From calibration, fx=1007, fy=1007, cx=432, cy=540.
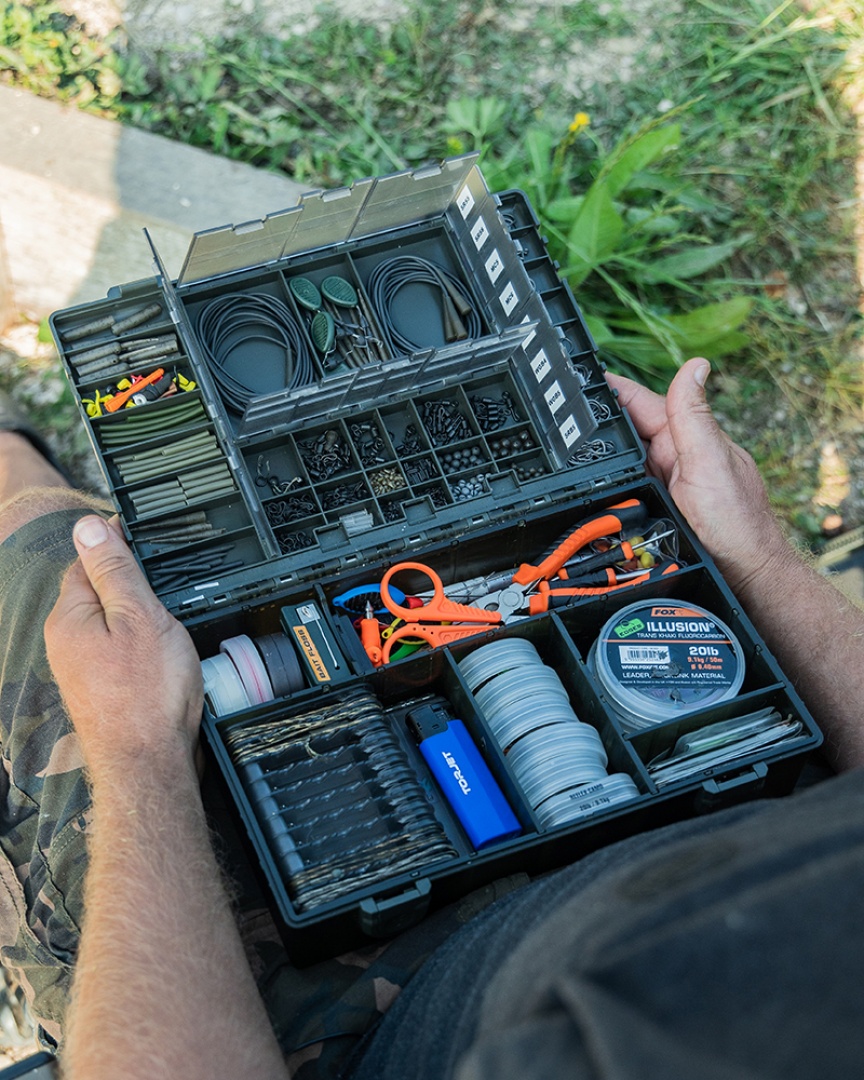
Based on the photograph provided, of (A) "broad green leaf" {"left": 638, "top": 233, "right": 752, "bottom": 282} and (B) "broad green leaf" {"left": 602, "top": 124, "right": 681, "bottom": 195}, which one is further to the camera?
(A) "broad green leaf" {"left": 638, "top": 233, "right": 752, "bottom": 282}

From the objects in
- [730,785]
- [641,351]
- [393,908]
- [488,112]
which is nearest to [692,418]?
[730,785]

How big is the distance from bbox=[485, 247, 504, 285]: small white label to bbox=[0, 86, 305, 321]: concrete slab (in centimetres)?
185

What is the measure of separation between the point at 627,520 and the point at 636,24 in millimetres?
3798

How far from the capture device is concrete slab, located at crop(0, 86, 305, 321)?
15.7ft

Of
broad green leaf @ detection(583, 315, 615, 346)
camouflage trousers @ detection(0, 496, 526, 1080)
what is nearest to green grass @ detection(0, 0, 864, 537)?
broad green leaf @ detection(583, 315, 615, 346)

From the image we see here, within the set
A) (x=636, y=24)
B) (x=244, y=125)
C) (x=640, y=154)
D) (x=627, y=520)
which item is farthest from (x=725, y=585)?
(x=636, y=24)

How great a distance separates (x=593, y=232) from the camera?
461 centimetres

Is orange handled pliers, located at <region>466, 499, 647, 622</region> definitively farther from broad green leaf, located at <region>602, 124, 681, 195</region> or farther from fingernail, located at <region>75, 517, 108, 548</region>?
broad green leaf, located at <region>602, 124, 681, 195</region>

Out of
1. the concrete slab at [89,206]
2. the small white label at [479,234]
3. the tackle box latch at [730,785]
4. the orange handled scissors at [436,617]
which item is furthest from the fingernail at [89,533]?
the concrete slab at [89,206]

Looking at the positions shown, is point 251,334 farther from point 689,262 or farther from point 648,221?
point 689,262

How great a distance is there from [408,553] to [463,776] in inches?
28.2

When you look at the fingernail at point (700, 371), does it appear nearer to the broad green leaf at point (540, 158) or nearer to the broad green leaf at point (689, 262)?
the broad green leaf at point (689, 262)

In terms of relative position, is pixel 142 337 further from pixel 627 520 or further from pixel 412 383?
pixel 627 520

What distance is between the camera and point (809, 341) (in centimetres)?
516
